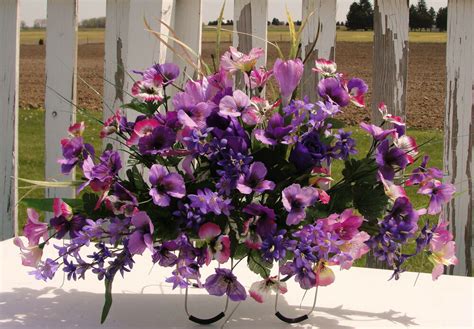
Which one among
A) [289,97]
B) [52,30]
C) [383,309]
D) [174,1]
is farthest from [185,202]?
[52,30]

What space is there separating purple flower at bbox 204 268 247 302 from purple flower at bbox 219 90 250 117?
18cm

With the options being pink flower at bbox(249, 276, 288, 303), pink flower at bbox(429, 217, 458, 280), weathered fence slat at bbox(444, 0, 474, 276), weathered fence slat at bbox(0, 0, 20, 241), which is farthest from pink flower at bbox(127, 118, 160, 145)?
weathered fence slat at bbox(0, 0, 20, 241)

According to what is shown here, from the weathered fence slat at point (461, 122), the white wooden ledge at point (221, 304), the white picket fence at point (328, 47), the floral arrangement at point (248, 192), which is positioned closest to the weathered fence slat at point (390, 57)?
the white picket fence at point (328, 47)

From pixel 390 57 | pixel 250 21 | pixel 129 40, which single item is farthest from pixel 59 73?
pixel 390 57

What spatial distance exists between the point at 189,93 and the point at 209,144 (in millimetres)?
87

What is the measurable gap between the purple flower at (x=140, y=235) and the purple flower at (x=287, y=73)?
0.73 feet

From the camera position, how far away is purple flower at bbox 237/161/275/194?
78 cm

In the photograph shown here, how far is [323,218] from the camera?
0.82 meters

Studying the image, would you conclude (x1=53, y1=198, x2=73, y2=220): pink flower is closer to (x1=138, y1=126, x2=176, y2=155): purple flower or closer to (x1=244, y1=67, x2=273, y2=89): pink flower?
(x1=138, y1=126, x2=176, y2=155): purple flower

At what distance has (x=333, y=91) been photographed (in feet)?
2.85

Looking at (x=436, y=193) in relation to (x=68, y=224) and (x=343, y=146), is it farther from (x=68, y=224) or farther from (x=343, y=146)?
(x=68, y=224)

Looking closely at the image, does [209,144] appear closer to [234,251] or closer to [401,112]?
[234,251]

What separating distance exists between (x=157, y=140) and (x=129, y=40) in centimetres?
89

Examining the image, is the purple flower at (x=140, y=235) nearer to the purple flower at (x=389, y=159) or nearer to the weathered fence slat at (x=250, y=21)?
the purple flower at (x=389, y=159)
